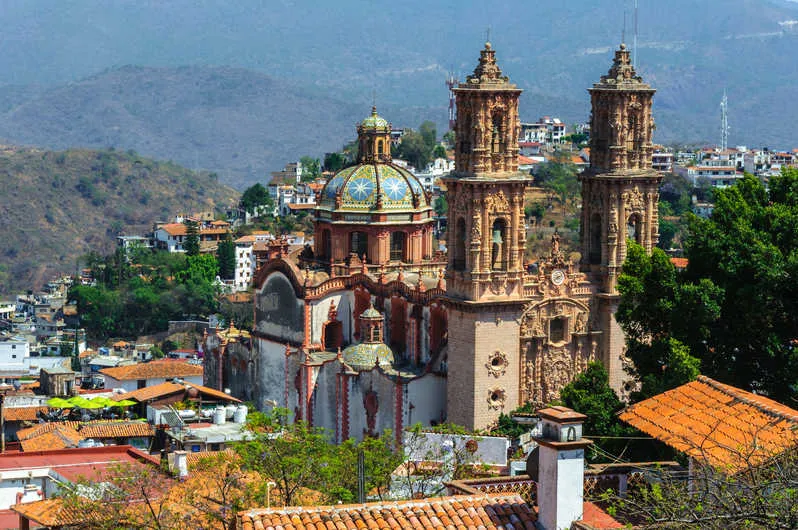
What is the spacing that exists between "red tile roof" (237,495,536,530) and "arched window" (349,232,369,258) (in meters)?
36.9

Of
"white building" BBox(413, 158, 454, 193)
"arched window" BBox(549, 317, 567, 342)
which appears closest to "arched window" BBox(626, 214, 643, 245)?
"arched window" BBox(549, 317, 567, 342)

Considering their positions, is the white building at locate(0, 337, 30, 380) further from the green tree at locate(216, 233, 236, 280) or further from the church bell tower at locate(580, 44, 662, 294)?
the church bell tower at locate(580, 44, 662, 294)

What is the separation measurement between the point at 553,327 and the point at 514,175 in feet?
18.9

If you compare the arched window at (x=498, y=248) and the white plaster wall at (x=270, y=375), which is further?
the white plaster wall at (x=270, y=375)

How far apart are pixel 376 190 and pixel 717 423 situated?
111ft

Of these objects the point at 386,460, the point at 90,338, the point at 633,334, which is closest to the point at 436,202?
the point at 90,338

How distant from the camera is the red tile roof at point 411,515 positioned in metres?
22.9

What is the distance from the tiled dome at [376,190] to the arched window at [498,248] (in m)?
8.65

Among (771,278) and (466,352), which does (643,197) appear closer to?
(466,352)

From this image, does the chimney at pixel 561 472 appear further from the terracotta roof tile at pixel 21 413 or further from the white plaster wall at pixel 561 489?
the terracotta roof tile at pixel 21 413

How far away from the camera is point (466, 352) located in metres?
52.1

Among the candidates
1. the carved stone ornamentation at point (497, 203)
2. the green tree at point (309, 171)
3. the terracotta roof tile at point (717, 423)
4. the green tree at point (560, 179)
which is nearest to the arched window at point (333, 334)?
the carved stone ornamentation at point (497, 203)

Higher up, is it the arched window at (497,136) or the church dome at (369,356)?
the arched window at (497,136)

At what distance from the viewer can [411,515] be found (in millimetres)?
23406
